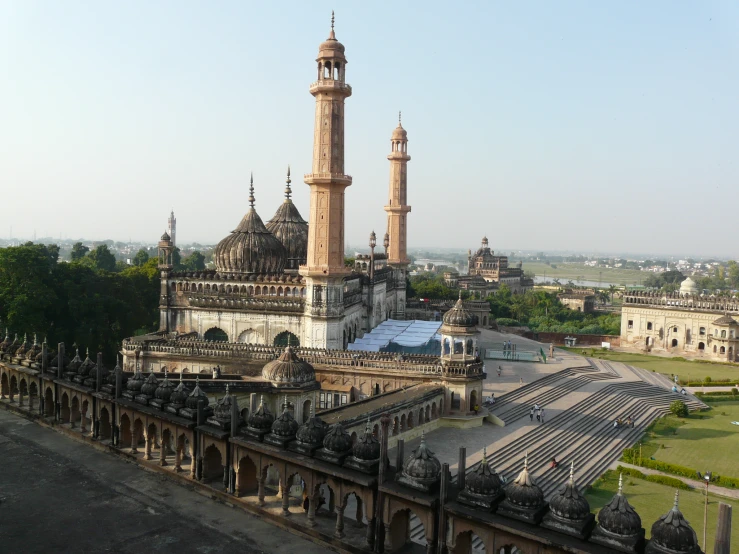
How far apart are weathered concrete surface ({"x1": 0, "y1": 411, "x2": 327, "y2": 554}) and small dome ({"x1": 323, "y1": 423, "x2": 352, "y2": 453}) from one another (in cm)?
177

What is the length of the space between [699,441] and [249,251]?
90.0ft

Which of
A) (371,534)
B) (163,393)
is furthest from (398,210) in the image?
(371,534)

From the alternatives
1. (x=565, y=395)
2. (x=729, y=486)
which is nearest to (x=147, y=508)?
(x=729, y=486)

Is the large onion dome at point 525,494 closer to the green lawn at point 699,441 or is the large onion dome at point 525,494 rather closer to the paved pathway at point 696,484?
the paved pathway at point 696,484

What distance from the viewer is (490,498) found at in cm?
988

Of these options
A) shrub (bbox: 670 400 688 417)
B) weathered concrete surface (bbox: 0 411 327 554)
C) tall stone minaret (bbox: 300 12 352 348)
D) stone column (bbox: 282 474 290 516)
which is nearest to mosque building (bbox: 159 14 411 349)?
tall stone minaret (bbox: 300 12 352 348)

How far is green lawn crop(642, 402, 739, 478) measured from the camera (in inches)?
1000

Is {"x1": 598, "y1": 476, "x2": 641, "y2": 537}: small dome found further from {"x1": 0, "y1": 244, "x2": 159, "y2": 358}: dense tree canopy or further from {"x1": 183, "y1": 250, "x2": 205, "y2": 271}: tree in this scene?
{"x1": 183, "y1": 250, "x2": 205, "y2": 271}: tree

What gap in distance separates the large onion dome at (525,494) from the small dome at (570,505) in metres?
0.30

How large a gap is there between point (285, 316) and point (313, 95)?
13.1m

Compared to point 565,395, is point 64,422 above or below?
above

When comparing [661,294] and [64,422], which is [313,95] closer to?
[64,422]

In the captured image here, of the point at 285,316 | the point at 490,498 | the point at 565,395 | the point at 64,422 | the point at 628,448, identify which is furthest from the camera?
the point at 285,316

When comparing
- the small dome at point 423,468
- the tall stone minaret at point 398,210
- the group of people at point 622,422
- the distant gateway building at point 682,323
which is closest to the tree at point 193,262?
the tall stone minaret at point 398,210
